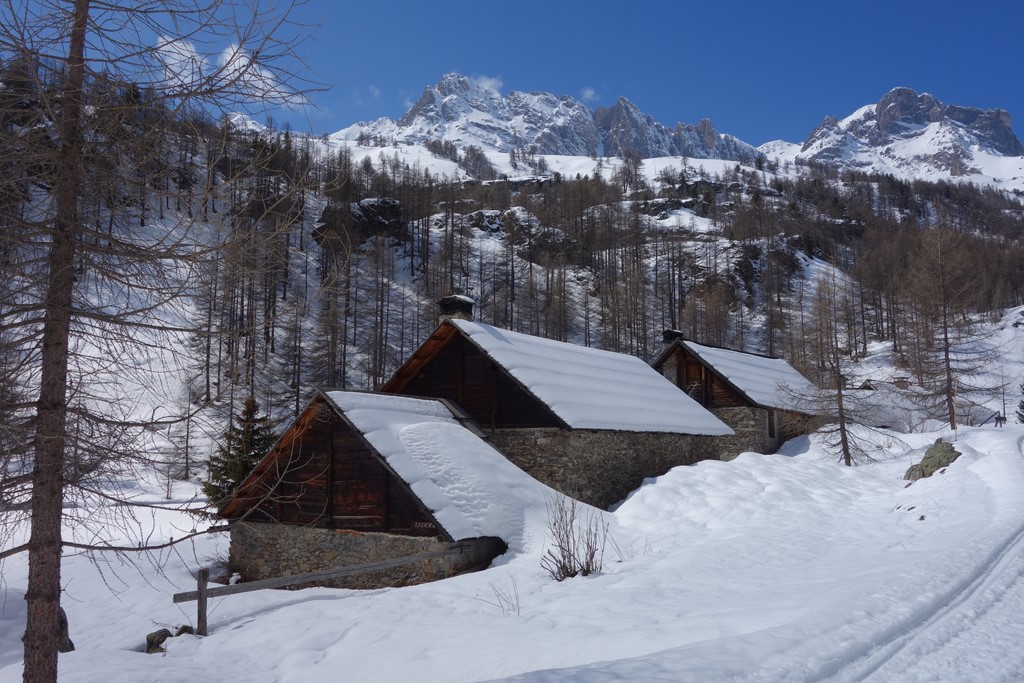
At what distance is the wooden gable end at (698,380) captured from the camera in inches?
1125

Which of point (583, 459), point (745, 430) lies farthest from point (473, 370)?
point (745, 430)

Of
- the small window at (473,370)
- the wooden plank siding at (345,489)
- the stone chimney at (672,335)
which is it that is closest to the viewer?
the wooden plank siding at (345,489)

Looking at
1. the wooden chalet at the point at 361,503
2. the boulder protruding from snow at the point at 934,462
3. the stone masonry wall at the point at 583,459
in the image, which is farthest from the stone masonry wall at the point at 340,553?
the boulder protruding from snow at the point at 934,462

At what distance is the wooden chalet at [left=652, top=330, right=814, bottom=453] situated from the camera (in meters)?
27.9

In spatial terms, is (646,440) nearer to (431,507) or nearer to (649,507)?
(649,507)

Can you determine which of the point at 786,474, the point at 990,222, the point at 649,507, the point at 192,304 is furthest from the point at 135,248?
the point at 990,222

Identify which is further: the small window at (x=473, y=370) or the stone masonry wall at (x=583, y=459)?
the small window at (x=473, y=370)

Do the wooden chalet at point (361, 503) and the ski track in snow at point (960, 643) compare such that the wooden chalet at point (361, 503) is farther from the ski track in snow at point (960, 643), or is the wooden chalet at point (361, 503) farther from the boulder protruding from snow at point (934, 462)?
the boulder protruding from snow at point (934, 462)

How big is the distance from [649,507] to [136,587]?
12171 millimetres

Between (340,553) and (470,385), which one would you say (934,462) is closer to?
(470,385)

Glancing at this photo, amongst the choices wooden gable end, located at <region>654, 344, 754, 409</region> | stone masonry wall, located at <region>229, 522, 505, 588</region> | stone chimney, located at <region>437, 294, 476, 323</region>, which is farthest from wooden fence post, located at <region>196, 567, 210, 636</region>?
wooden gable end, located at <region>654, 344, 754, 409</region>

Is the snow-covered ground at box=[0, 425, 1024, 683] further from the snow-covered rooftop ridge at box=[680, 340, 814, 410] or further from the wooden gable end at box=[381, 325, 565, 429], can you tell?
the snow-covered rooftop ridge at box=[680, 340, 814, 410]

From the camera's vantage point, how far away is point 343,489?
15.2 m

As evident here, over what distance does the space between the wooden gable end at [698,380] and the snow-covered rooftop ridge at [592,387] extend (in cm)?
400
